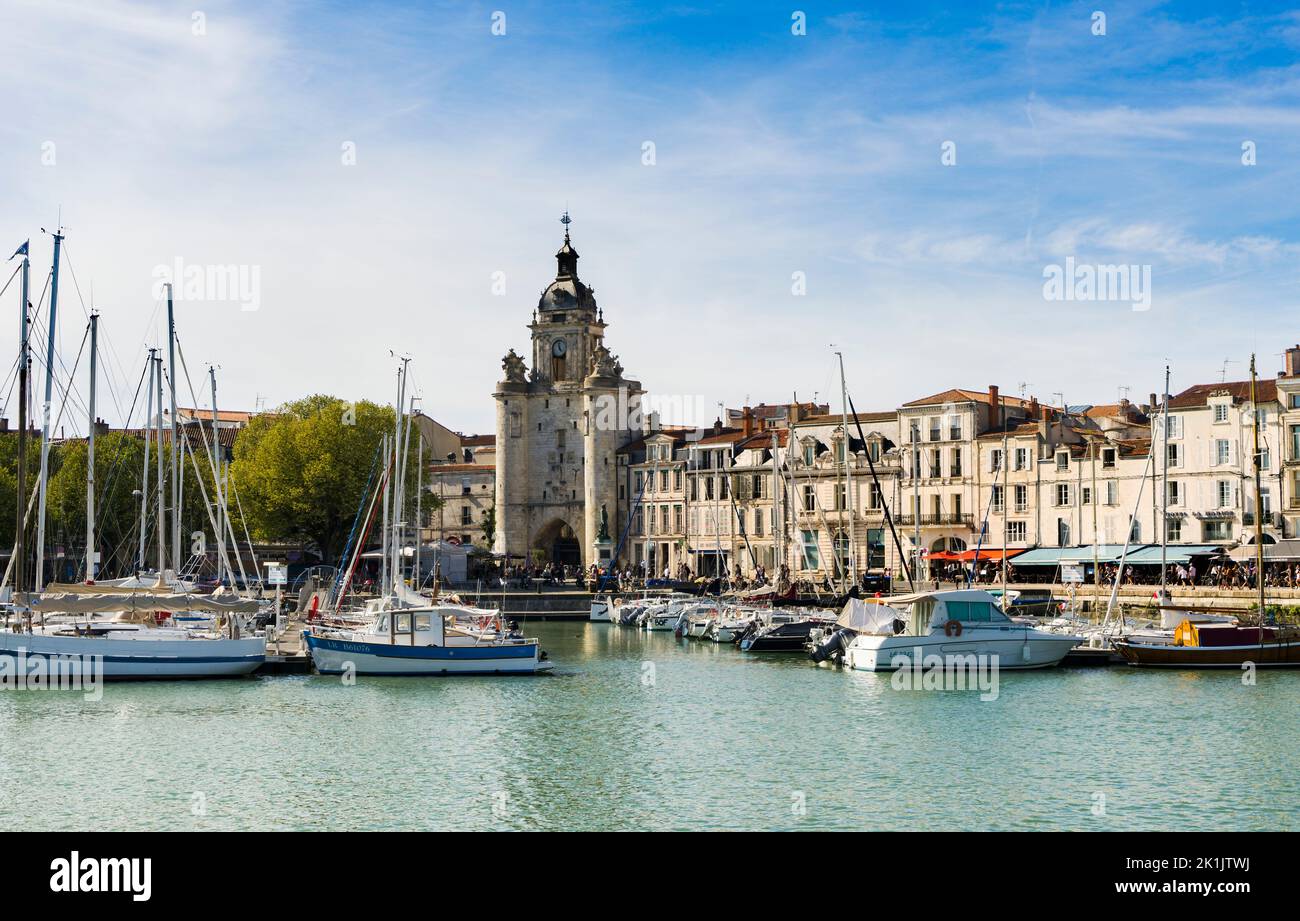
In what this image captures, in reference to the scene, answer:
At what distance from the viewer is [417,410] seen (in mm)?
56594

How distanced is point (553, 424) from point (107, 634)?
62404mm

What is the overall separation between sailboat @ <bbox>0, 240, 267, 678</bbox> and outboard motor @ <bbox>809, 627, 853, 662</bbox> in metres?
16.8

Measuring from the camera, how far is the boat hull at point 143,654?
116ft

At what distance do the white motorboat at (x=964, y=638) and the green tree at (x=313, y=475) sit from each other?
156 ft

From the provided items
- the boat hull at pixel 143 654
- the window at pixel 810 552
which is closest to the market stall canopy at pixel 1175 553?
the window at pixel 810 552

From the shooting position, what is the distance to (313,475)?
8106 cm

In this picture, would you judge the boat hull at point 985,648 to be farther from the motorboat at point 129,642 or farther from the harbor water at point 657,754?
the motorboat at point 129,642

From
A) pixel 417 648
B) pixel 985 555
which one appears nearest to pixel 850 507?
pixel 985 555

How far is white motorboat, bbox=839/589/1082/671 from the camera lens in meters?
39.8

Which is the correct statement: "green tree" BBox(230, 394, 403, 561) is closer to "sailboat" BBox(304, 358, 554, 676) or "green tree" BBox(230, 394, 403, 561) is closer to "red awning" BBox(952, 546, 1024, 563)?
"red awning" BBox(952, 546, 1024, 563)

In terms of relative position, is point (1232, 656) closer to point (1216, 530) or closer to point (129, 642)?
point (1216, 530)
